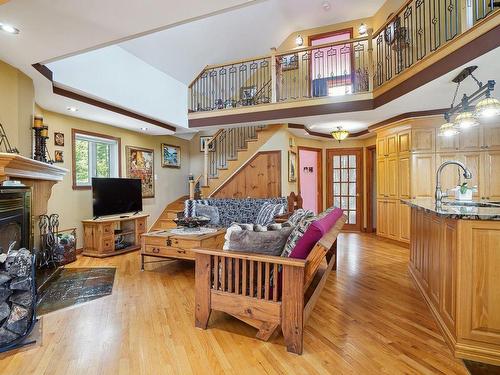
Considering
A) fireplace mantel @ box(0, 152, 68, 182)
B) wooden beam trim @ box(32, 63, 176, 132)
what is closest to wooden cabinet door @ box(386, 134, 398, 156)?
wooden beam trim @ box(32, 63, 176, 132)

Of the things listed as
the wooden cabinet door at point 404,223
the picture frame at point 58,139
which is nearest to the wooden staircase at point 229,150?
the picture frame at point 58,139

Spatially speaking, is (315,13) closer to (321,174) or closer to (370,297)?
(321,174)

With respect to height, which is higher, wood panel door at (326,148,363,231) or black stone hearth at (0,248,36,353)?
wood panel door at (326,148,363,231)

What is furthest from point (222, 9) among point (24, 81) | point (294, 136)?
point (294, 136)

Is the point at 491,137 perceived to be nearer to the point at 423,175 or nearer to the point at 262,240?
the point at 423,175

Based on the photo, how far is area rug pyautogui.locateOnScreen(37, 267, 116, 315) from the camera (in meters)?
2.89

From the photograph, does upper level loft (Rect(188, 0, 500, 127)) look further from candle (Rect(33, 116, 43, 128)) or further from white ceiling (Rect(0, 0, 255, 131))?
candle (Rect(33, 116, 43, 128))

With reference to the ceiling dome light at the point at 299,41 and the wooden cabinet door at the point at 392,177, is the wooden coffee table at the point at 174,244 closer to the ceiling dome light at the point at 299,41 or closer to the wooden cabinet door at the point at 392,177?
the wooden cabinet door at the point at 392,177

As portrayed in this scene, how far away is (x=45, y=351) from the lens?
2.05 meters

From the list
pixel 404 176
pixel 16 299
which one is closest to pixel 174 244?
pixel 16 299

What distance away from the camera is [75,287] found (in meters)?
3.35

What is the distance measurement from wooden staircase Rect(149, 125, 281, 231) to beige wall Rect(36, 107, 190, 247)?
401 millimetres

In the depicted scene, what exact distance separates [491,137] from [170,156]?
21.9 feet

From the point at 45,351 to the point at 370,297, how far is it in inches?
115
